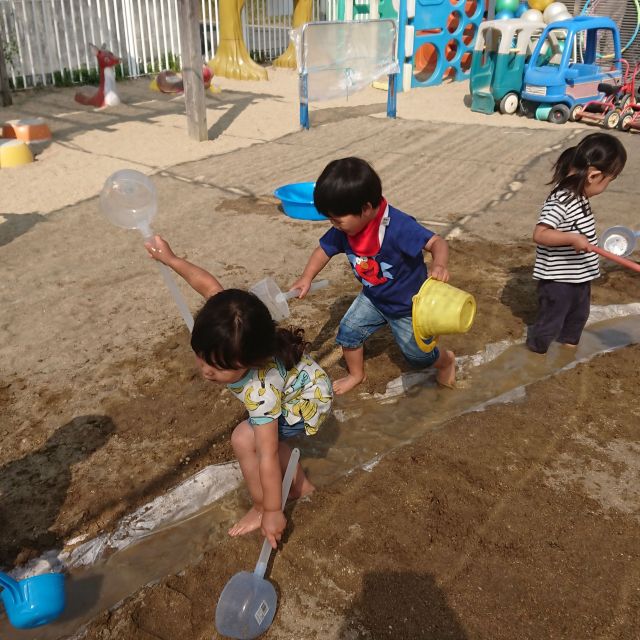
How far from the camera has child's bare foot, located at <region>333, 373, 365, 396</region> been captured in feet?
9.85

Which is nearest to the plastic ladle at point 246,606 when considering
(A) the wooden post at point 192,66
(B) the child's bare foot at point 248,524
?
(B) the child's bare foot at point 248,524

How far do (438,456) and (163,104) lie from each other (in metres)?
8.80

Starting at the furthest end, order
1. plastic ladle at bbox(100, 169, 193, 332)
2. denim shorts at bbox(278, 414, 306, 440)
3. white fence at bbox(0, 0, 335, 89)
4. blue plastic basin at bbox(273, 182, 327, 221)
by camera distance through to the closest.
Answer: white fence at bbox(0, 0, 335, 89)
blue plastic basin at bbox(273, 182, 327, 221)
plastic ladle at bbox(100, 169, 193, 332)
denim shorts at bbox(278, 414, 306, 440)

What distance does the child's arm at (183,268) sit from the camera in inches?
86.9

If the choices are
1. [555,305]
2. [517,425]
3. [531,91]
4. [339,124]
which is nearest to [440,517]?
[517,425]

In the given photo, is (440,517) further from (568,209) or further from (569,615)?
(568,209)

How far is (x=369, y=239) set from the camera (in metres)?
2.61

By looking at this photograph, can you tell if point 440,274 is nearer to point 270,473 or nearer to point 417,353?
point 417,353

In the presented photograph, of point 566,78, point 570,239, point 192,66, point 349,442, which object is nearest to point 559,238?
point 570,239

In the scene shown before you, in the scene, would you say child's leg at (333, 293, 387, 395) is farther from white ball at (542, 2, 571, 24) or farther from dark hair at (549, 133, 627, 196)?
white ball at (542, 2, 571, 24)

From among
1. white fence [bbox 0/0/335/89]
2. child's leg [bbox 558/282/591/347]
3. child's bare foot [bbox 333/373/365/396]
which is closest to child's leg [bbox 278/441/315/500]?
child's bare foot [bbox 333/373/365/396]

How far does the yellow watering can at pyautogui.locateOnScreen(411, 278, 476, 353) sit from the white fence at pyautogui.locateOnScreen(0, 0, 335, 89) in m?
10.3

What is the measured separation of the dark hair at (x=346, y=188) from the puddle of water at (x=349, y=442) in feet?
3.04

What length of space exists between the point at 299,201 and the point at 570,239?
257cm
